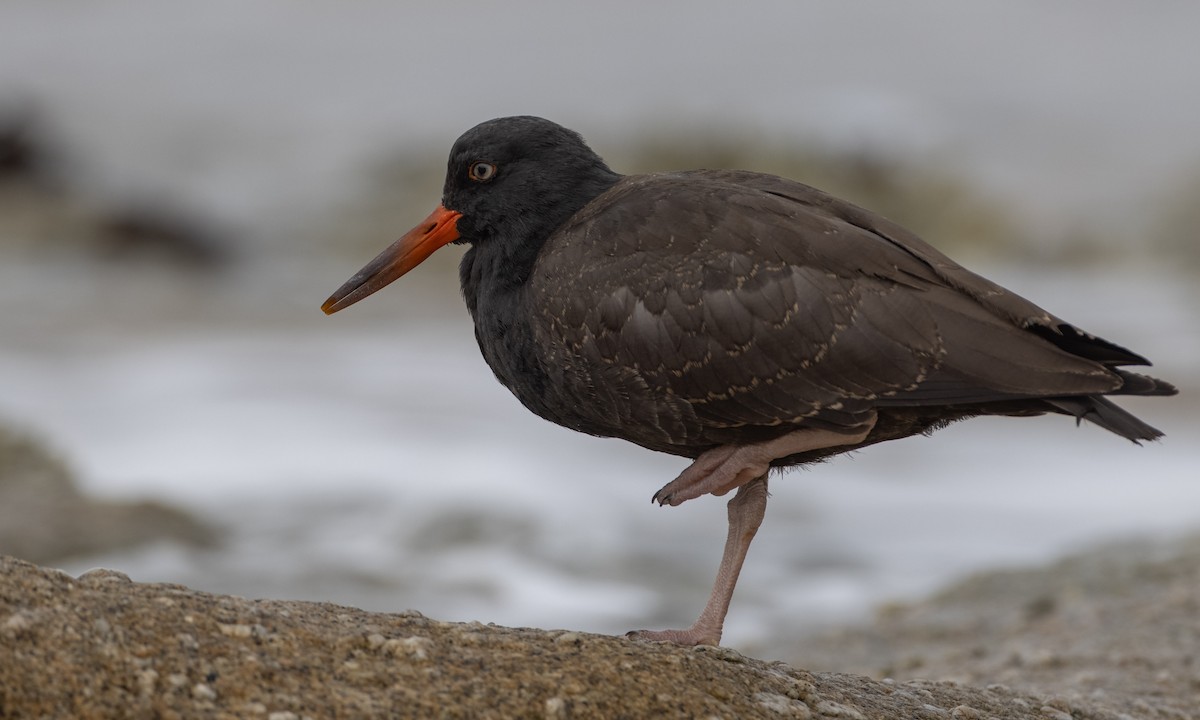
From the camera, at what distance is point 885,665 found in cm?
703

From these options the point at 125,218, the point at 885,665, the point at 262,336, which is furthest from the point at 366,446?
the point at 125,218

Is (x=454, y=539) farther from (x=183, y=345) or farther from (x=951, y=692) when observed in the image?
(x=183, y=345)

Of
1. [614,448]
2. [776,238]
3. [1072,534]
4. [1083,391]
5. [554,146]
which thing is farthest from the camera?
[614,448]

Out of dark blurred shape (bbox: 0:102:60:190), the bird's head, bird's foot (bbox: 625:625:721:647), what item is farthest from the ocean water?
dark blurred shape (bbox: 0:102:60:190)

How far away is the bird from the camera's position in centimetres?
435

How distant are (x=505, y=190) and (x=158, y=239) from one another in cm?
2388

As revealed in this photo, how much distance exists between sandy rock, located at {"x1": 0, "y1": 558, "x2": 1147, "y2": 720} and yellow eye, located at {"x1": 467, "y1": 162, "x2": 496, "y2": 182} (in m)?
1.92

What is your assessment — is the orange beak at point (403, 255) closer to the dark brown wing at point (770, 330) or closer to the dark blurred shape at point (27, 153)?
the dark brown wing at point (770, 330)

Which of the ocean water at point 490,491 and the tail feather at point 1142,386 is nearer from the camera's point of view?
the tail feather at point 1142,386

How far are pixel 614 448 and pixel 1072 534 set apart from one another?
15.5ft

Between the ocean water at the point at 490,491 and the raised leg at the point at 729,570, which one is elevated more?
the ocean water at the point at 490,491

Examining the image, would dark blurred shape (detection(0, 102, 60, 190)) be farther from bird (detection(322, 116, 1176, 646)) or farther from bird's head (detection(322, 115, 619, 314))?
bird (detection(322, 116, 1176, 646))

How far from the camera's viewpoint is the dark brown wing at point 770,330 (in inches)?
171

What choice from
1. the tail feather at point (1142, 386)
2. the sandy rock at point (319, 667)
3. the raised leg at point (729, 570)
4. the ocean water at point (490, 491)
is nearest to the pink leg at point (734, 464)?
the raised leg at point (729, 570)
